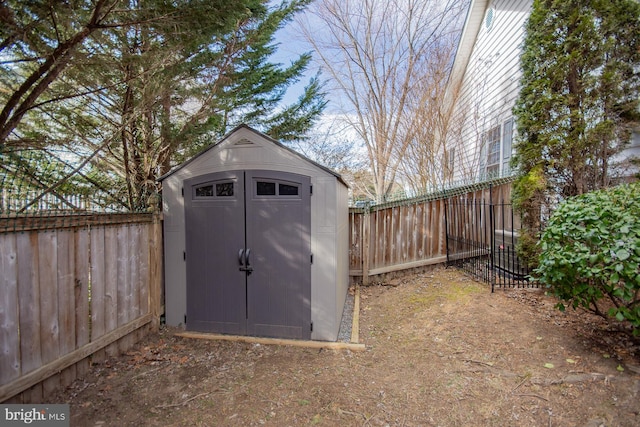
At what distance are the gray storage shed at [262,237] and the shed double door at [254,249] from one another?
1 cm

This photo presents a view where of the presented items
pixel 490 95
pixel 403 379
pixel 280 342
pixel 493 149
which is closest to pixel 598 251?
pixel 403 379

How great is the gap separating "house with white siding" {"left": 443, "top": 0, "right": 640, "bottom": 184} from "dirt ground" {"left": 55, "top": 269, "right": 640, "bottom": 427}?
433cm

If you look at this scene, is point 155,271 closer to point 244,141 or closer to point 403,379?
point 244,141

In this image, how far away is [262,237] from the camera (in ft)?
13.5

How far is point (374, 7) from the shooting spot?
10523mm

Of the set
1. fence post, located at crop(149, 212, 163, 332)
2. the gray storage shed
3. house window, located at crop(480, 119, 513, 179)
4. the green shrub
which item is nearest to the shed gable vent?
the gray storage shed

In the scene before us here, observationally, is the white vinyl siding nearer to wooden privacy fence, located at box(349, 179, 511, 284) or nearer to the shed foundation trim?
wooden privacy fence, located at box(349, 179, 511, 284)

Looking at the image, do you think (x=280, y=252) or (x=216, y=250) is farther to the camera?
(x=216, y=250)

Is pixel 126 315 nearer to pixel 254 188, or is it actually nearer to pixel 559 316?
pixel 254 188

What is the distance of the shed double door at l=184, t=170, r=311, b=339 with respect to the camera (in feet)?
13.4

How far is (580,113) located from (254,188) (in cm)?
486

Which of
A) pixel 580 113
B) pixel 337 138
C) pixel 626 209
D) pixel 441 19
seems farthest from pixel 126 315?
pixel 441 19

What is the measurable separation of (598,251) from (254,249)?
375cm

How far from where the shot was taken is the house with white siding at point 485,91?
24.5 ft
